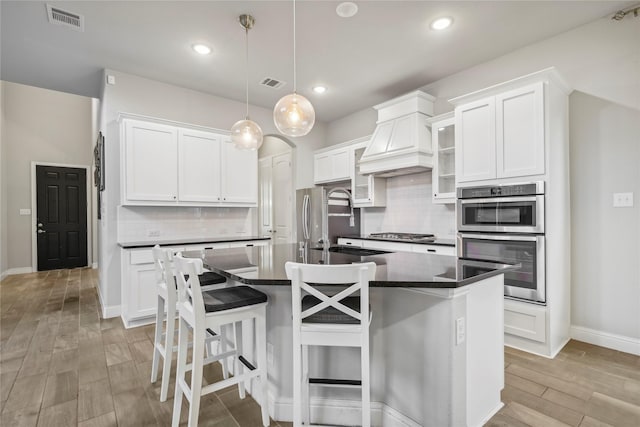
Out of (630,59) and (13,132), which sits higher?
(13,132)

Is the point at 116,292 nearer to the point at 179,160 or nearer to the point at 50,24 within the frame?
the point at 179,160

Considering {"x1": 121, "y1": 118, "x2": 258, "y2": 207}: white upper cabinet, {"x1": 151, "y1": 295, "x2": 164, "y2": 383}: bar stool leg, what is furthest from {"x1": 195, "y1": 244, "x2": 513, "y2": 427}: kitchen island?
{"x1": 121, "y1": 118, "x2": 258, "y2": 207}: white upper cabinet

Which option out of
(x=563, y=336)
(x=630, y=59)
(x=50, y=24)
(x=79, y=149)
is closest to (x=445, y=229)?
(x=563, y=336)

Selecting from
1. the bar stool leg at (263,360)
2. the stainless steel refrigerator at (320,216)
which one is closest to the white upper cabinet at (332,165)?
the stainless steel refrigerator at (320,216)

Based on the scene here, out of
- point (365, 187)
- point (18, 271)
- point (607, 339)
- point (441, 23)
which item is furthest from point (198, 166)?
point (18, 271)

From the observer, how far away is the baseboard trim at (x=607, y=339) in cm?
266

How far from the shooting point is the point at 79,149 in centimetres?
711

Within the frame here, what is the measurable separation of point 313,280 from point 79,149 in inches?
317

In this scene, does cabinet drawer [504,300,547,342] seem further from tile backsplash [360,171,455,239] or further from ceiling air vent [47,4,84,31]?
ceiling air vent [47,4,84,31]

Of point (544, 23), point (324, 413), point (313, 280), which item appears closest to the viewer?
point (313, 280)

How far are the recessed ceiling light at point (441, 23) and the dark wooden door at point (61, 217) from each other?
25.6 feet

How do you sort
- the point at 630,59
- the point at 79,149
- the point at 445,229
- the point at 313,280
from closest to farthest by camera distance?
the point at 313,280 < the point at 630,59 < the point at 445,229 < the point at 79,149

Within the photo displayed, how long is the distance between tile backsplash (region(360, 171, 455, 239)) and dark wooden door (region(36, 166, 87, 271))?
6595 mm

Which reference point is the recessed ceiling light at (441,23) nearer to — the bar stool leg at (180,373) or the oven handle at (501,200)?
the oven handle at (501,200)
